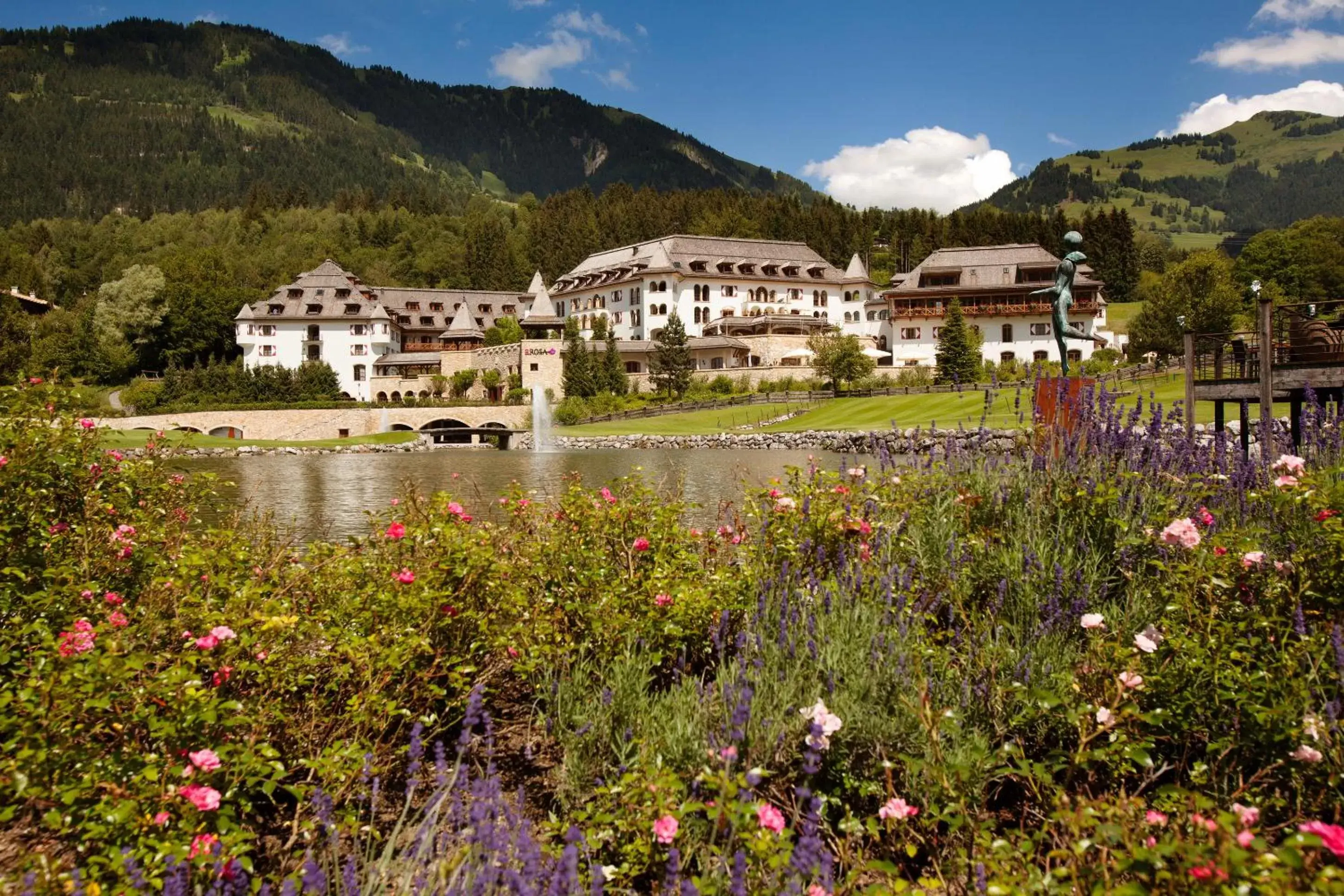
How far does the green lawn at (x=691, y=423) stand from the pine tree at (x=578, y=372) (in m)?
6.58

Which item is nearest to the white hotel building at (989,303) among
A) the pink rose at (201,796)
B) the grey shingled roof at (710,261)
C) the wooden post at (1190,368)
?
the grey shingled roof at (710,261)

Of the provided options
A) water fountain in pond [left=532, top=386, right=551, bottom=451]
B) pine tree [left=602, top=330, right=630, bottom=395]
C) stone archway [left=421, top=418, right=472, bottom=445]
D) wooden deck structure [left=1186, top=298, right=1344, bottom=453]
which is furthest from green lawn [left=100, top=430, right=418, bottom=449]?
wooden deck structure [left=1186, top=298, right=1344, bottom=453]

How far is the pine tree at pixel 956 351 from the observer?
59.9 m

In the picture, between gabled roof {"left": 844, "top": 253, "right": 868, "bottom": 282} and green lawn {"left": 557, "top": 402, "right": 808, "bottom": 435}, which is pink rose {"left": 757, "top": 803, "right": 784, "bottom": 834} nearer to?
green lawn {"left": 557, "top": 402, "right": 808, "bottom": 435}

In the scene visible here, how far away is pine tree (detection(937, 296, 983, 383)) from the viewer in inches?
2359

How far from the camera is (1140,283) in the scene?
10538cm

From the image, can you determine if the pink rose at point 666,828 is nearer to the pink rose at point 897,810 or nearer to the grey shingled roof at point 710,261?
the pink rose at point 897,810

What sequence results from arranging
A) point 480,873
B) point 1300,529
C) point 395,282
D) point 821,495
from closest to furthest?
point 480,873 < point 1300,529 < point 821,495 < point 395,282

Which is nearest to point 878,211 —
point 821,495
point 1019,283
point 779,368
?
A: point 1019,283

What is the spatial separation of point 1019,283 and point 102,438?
78044mm

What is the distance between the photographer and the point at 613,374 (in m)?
67.8

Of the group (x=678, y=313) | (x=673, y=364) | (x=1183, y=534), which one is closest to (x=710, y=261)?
(x=678, y=313)

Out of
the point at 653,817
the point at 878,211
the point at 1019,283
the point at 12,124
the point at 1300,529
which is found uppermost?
the point at 12,124

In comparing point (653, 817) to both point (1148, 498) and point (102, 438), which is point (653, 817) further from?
point (102, 438)
